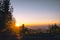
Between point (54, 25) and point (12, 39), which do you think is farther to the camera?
point (54, 25)

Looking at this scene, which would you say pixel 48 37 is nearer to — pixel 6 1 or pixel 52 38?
pixel 52 38

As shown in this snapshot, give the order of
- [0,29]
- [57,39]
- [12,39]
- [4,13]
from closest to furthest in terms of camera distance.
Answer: [57,39]
[12,39]
[0,29]
[4,13]

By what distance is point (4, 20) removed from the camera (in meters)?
35.8

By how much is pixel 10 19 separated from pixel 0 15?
271cm

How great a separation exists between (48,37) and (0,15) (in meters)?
17.4

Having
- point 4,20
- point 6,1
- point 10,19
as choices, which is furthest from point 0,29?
point 6,1

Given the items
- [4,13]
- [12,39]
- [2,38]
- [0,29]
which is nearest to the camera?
[12,39]

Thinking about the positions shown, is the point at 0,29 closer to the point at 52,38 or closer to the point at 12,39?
the point at 12,39

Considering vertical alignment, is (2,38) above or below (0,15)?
below

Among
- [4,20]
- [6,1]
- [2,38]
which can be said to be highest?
[6,1]

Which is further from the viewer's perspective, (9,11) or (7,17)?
(9,11)

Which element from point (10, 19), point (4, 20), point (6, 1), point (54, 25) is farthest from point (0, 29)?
point (54, 25)

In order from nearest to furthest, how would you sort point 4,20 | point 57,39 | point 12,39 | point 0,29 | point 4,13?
point 57,39
point 12,39
point 0,29
point 4,20
point 4,13

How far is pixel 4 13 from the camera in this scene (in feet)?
127
